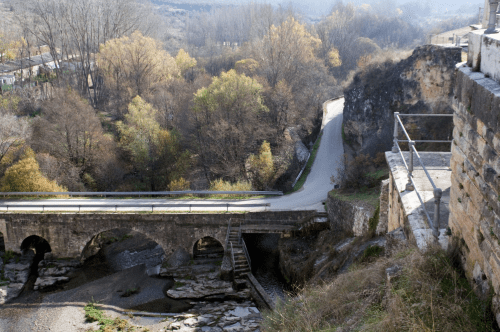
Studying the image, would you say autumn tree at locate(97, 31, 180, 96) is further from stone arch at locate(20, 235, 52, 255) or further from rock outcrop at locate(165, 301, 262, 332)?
rock outcrop at locate(165, 301, 262, 332)

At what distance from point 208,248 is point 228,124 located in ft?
31.1

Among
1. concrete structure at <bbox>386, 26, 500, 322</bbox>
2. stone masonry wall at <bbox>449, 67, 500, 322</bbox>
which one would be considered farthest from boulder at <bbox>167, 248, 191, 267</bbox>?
stone masonry wall at <bbox>449, 67, 500, 322</bbox>

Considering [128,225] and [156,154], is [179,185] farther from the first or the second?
[128,225]

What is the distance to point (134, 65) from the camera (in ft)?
127

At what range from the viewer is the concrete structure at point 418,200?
6.08m

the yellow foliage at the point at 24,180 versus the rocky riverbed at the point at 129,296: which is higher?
the yellow foliage at the point at 24,180

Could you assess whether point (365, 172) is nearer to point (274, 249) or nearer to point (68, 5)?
point (274, 249)

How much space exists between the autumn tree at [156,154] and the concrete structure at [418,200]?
21.5 m

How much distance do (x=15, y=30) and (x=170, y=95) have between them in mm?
34361

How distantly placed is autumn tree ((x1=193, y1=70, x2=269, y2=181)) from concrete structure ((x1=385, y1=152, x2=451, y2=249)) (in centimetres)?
1851

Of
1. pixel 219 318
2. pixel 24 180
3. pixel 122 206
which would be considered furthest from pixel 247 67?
pixel 219 318

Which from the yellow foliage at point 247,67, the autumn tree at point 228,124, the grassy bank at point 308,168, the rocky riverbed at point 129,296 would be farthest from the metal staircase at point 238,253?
the yellow foliage at point 247,67

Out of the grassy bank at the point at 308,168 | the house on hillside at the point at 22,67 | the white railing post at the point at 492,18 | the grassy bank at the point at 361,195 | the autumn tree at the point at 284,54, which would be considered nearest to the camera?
the white railing post at the point at 492,18

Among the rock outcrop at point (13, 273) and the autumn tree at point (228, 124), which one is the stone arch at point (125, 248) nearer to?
the rock outcrop at point (13, 273)
